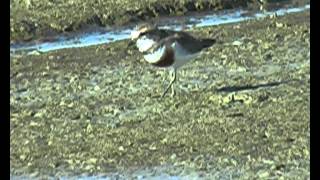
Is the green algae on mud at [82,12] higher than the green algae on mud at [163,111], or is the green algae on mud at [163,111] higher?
the green algae on mud at [82,12]

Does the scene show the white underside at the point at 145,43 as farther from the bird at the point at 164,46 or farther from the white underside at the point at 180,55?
the white underside at the point at 180,55

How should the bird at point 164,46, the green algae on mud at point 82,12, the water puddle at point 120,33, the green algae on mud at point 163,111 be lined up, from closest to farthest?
the green algae on mud at point 163,111 < the bird at point 164,46 < the water puddle at point 120,33 < the green algae on mud at point 82,12

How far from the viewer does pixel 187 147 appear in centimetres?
884

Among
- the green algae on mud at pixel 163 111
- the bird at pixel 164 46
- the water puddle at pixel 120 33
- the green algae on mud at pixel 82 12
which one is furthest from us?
the green algae on mud at pixel 82 12

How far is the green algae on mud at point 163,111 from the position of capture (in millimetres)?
8523

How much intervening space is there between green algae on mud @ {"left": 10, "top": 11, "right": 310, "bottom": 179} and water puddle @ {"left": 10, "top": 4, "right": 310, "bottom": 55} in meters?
0.71

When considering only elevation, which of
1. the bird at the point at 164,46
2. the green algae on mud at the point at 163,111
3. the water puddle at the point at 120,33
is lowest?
the green algae on mud at the point at 163,111

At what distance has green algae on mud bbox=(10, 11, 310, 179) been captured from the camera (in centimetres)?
852

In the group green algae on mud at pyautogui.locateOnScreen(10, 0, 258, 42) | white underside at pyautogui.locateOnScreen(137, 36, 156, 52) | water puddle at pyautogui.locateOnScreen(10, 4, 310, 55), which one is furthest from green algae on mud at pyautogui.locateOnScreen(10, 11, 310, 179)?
green algae on mud at pyautogui.locateOnScreen(10, 0, 258, 42)

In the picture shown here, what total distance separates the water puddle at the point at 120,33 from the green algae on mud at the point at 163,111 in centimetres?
71

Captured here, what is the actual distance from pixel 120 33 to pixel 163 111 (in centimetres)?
603

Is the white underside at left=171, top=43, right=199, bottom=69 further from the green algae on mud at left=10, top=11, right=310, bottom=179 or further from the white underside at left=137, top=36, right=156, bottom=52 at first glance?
the green algae on mud at left=10, top=11, right=310, bottom=179

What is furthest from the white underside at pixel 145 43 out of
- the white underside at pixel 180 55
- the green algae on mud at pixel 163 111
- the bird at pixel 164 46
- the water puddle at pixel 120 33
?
the water puddle at pixel 120 33

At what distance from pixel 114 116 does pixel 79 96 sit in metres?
1.13
